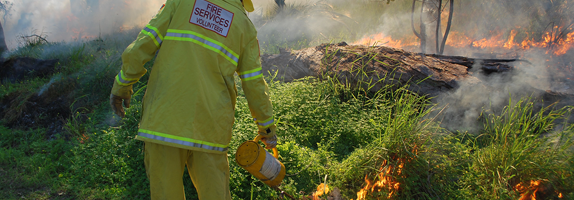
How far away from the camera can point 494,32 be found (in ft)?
24.4

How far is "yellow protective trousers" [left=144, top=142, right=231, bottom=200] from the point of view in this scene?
1.92 meters

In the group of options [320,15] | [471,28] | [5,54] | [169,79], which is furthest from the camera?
[320,15]

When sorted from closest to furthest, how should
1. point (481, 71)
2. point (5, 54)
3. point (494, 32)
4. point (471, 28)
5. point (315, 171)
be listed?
point (315, 171) < point (481, 71) < point (5, 54) < point (494, 32) < point (471, 28)

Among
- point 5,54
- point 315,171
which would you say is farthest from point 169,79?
point 5,54

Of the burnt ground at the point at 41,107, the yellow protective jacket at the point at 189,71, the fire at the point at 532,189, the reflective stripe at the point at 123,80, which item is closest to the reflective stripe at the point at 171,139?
the yellow protective jacket at the point at 189,71

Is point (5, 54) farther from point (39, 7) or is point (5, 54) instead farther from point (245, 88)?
point (245, 88)

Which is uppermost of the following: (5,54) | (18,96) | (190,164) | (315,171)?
(5,54)

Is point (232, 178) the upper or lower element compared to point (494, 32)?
lower

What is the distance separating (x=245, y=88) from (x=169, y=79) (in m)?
0.53

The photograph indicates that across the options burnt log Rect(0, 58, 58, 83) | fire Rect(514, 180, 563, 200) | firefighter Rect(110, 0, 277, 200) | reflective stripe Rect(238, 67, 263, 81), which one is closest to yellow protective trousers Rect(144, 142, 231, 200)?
firefighter Rect(110, 0, 277, 200)

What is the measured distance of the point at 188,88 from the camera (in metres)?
1.87

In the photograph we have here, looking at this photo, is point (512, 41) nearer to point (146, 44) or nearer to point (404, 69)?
point (404, 69)

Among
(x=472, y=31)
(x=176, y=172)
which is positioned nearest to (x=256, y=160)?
(x=176, y=172)

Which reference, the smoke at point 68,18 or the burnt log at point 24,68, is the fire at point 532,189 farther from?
the smoke at point 68,18
